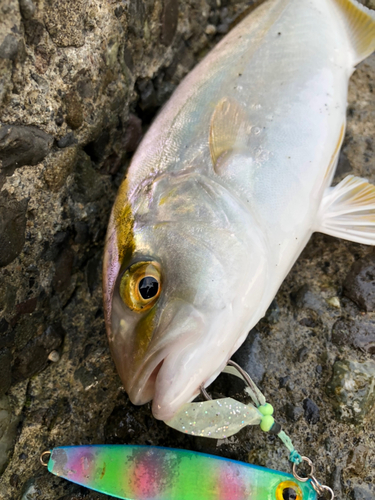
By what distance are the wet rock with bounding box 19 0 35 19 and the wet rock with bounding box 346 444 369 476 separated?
233 cm

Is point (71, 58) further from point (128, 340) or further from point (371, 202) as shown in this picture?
point (371, 202)

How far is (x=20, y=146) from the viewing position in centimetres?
176

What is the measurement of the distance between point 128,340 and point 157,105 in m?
1.58


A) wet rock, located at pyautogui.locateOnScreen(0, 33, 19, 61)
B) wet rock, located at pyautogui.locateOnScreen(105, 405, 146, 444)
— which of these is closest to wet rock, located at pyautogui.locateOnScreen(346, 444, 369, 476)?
wet rock, located at pyautogui.locateOnScreen(105, 405, 146, 444)

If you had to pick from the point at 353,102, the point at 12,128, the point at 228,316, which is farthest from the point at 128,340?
the point at 353,102

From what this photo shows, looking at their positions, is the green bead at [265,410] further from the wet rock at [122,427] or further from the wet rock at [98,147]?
the wet rock at [98,147]

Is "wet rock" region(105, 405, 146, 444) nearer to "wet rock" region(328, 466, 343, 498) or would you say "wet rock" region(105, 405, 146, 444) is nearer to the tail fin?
"wet rock" region(328, 466, 343, 498)

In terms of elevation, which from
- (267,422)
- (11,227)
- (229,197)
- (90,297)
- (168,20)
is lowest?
(267,422)

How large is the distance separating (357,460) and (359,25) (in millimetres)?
2362

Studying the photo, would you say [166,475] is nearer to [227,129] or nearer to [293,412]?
[293,412]

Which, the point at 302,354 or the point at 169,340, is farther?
the point at 302,354

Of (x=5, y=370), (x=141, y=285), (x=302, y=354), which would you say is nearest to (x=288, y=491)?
(x=302, y=354)

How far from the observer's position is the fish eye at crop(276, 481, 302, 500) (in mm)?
1726

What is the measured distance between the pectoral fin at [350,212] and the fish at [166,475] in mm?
1190
